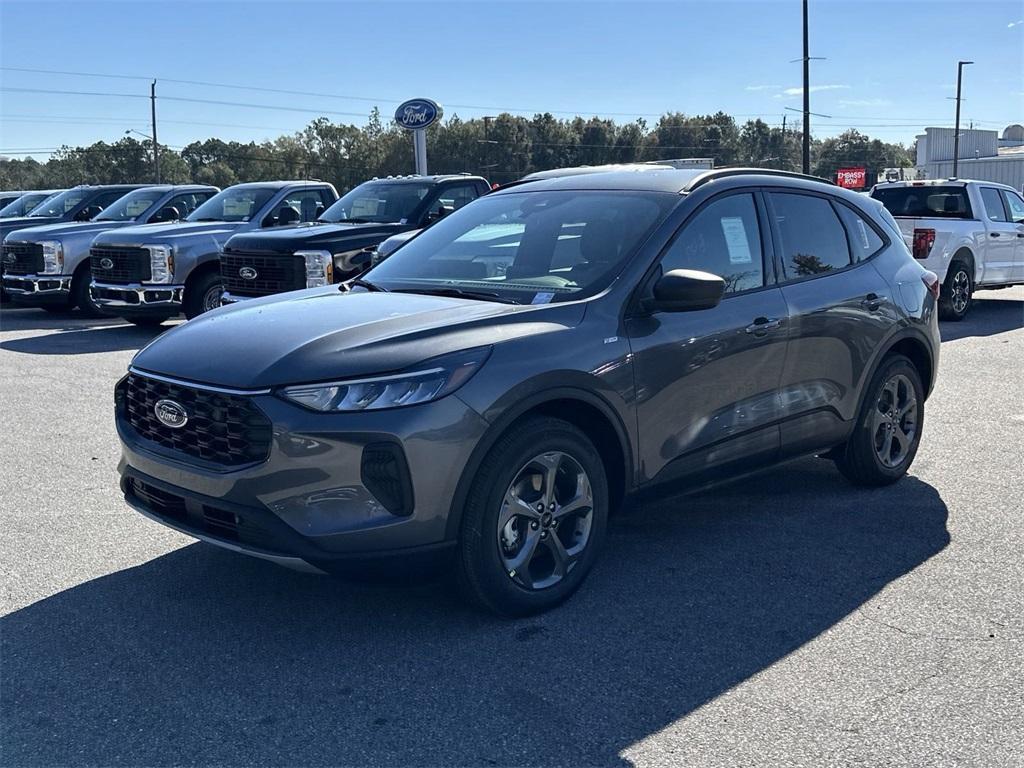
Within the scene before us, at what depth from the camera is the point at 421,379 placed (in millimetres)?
3875

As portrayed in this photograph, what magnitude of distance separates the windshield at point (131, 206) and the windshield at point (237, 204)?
210 cm

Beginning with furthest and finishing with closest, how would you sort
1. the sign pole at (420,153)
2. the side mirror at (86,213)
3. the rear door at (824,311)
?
the sign pole at (420,153) < the side mirror at (86,213) < the rear door at (824,311)

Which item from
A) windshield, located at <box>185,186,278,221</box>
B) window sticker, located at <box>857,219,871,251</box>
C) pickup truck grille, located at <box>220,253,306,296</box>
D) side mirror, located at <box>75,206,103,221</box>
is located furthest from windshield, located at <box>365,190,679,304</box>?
side mirror, located at <box>75,206,103,221</box>

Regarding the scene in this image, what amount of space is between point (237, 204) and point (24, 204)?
27.2 ft

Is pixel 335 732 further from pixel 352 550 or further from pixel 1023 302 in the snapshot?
pixel 1023 302

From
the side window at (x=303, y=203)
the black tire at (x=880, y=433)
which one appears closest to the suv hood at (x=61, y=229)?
the side window at (x=303, y=203)

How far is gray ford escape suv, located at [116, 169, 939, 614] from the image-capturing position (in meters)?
3.80

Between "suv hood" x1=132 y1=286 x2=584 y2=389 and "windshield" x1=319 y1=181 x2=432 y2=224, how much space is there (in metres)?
8.06

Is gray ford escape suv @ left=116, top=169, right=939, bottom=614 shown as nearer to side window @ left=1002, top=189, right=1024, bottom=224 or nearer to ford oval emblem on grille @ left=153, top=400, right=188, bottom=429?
ford oval emblem on grille @ left=153, top=400, right=188, bottom=429

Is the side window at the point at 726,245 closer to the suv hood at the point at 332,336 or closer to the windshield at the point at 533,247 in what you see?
the windshield at the point at 533,247

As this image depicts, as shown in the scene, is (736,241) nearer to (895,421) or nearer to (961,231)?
(895,421)

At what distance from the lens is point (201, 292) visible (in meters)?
13.5

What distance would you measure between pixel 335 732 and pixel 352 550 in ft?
2.12

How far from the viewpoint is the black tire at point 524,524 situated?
3990 mm
